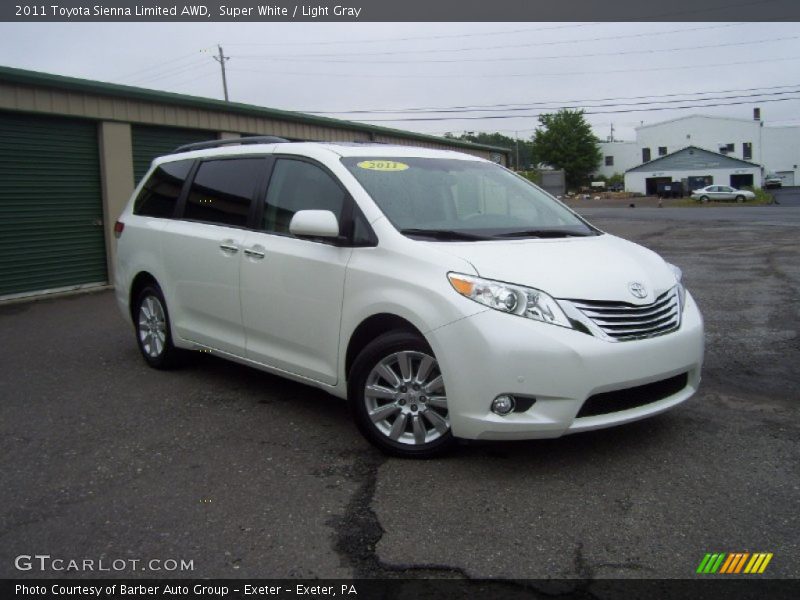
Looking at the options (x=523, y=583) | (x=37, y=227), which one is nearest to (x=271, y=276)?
(x=523, y=583)

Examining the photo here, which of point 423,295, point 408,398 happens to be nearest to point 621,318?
point 423,295

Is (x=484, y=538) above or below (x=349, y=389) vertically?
below

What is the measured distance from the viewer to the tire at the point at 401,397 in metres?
4.02

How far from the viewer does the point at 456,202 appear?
487 centimetres

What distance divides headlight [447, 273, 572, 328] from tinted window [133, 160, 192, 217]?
10.6 ft

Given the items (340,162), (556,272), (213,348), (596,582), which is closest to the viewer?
(596,582)

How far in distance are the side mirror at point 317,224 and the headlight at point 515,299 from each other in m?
0.92

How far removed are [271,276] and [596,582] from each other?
9.30 ft

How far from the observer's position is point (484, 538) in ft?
10.8

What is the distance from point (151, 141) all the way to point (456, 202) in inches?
370

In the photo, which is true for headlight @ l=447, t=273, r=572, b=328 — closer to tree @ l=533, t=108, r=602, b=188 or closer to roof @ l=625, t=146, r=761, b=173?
roof @ l=625, t=146, r=761, b=173

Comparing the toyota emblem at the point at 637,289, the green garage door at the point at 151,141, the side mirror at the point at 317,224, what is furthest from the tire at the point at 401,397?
the green garage door at the point at 151,141

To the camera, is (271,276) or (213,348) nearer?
(271,276)

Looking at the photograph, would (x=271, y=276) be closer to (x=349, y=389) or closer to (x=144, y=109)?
(x=349, y=389)
